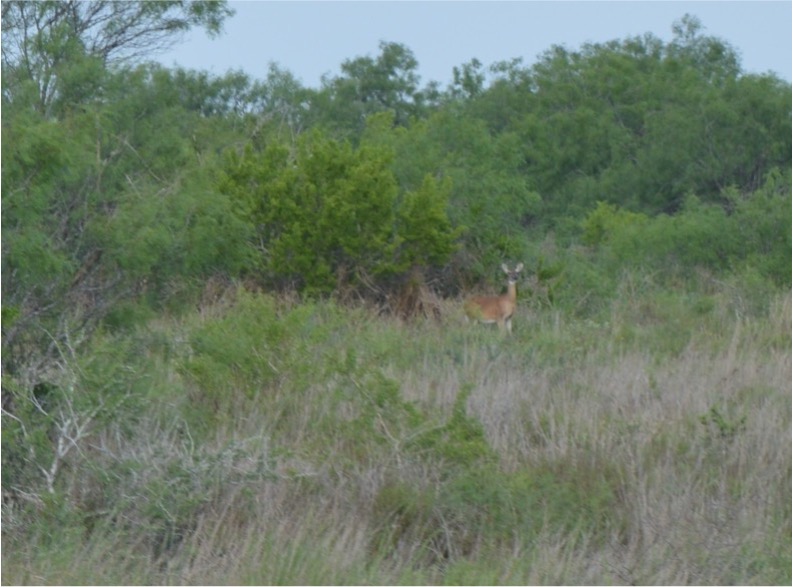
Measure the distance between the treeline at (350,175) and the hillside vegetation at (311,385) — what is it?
0.13 feet

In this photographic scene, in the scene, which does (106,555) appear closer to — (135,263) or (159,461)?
(159,461)

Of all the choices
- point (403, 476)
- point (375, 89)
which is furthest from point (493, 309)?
point (375, 89)

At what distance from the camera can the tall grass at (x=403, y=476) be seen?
6.48 m

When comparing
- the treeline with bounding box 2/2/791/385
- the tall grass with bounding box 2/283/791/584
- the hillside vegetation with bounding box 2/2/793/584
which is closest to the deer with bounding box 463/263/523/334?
the hillside vegetation with bounding box 2/2/793/584

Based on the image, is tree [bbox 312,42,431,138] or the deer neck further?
tree [bbox 312,42,431,138]

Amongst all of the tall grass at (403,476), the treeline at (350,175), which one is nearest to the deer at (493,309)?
the treeline at (350,175)

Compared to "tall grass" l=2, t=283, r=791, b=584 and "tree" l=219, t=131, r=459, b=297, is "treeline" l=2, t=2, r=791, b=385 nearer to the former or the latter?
"tree" l=219, t=131, r=459, b=297

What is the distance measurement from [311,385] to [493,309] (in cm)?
627

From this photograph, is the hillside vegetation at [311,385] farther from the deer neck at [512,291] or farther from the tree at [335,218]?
the deer neck at [512,291]

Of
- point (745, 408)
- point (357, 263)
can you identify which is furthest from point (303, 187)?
point (745, 408)

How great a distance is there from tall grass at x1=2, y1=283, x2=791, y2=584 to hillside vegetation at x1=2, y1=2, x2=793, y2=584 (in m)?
0.02

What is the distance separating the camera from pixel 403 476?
7.49 m

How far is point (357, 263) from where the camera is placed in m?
15.9

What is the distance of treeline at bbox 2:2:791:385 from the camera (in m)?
8.72
